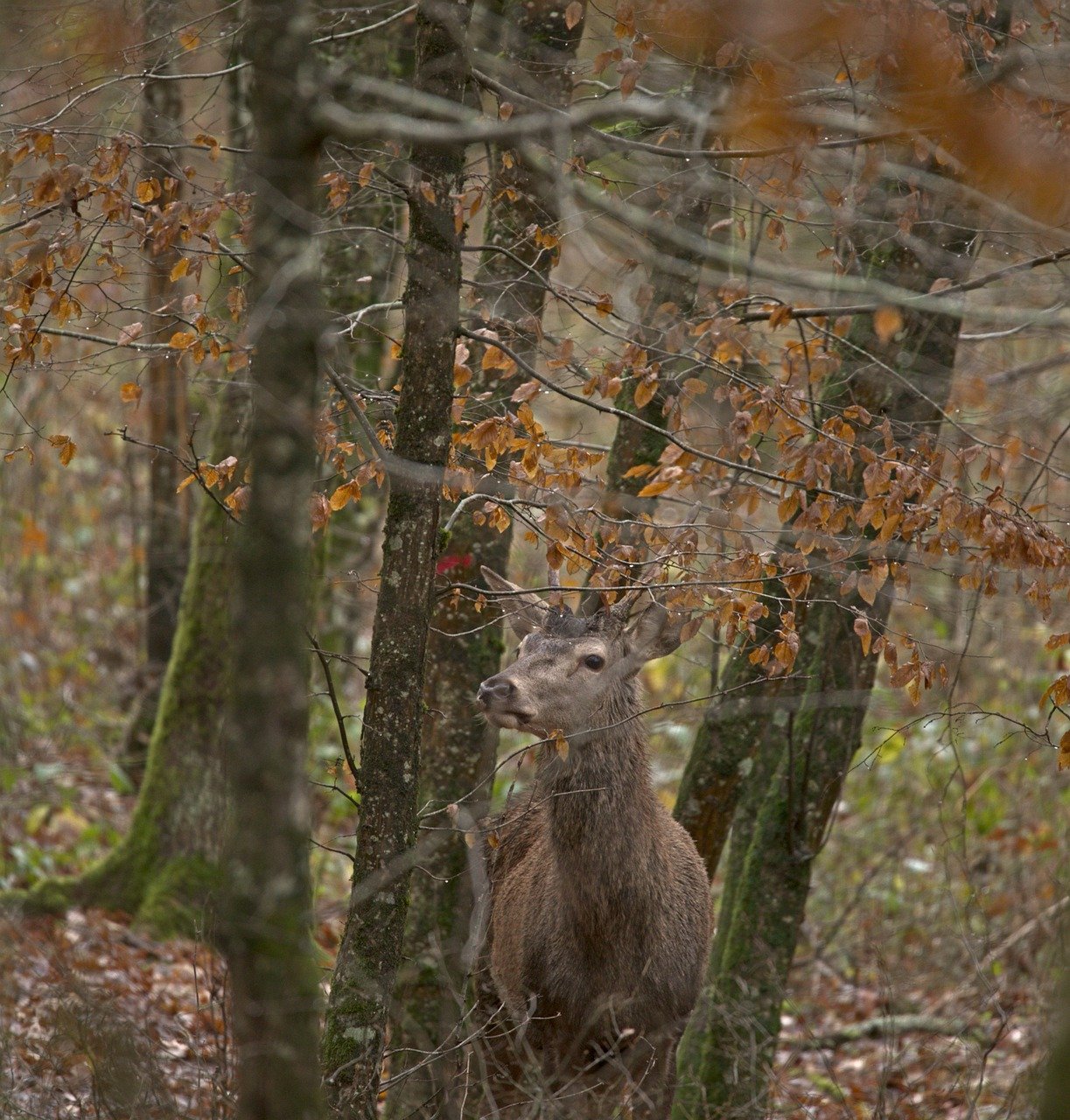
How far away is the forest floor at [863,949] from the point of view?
23.9ft

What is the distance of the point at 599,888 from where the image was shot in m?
6.91

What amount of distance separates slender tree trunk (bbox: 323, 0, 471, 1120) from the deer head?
1493 mm

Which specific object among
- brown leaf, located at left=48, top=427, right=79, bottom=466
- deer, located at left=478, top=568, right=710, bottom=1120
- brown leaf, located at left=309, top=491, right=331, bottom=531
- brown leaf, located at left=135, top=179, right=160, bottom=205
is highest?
brown leaf, located at left=135, top=179, right=160, bottom=205

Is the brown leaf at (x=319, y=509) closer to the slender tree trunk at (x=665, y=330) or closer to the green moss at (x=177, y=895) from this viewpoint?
the slender tree trunk at (x=665, y=330)

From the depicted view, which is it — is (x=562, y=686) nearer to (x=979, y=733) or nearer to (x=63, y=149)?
(x=63, y=149)

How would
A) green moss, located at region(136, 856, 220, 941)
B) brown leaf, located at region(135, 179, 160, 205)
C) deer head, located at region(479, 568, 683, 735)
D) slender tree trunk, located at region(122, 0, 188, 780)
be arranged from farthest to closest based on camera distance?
slender tree trunk, located at region(122, 0, 188, 780) < green moss, located at region(136, 856, 220, 941) < deer head, located at region(479, 568, 683, 735) < brown leaf, located at region(135, 179, 160, 205)

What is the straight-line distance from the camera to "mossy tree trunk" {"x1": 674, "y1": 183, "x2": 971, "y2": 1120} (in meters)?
7.36

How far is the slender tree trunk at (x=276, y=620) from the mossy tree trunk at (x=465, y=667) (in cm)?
352

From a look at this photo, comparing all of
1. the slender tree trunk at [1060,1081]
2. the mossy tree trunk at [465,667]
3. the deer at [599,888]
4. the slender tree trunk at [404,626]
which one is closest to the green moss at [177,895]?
the mossy tree trunk at [465,667]

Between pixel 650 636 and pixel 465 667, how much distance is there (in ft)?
3.75

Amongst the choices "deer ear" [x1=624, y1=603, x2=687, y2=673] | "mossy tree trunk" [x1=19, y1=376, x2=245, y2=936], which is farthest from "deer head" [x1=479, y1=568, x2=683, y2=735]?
"mossy tree trunk" [x1=19, y1=376, x2=245, y2=936]

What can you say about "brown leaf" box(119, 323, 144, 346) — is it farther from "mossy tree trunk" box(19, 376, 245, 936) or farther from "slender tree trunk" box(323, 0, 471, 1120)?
"mossy tree trunk" box(19, 376, 245, 936)

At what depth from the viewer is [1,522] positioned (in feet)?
45.8

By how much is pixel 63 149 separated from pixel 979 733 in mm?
9293
